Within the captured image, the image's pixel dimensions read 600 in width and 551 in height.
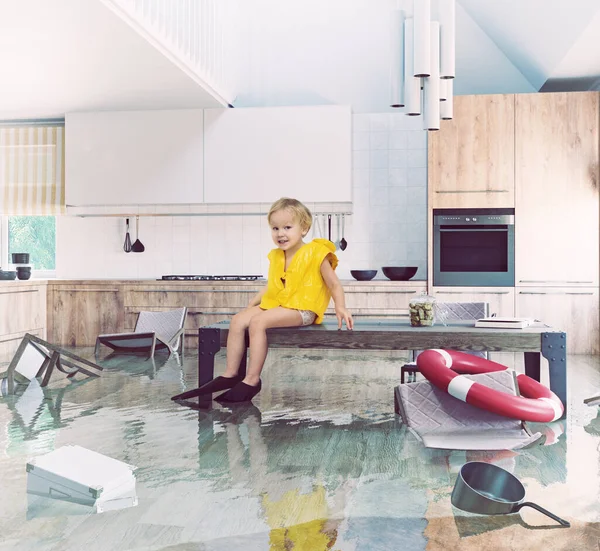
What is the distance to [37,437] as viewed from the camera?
321cm

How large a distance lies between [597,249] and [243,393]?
3.69m

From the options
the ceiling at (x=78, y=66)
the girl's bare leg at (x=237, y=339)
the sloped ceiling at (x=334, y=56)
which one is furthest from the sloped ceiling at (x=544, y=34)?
the girl's bare leg at (x=237, y=339)

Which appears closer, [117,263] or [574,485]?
[574,485]

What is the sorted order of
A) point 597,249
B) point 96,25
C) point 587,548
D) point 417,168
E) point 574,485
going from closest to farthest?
point 587,548 < point 574,485 < point 96,25 < point 597,249 < point 417,168

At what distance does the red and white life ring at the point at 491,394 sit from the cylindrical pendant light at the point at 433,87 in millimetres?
1160

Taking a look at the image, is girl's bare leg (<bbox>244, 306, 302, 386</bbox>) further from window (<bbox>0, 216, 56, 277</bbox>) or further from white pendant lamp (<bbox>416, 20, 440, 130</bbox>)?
window (<bbox>0, 216, 56, 277</bbox>)

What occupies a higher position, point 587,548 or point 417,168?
point 417,168

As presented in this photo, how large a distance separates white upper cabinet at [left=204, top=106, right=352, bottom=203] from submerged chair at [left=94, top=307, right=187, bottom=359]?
118cm

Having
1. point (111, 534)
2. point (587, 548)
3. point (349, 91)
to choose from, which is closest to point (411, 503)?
point (587, 548)

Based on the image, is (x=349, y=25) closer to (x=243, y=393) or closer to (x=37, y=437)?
(x=243, y=393)

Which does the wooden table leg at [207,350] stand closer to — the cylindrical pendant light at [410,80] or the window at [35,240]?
the cylindrical pendant light at [410,80]

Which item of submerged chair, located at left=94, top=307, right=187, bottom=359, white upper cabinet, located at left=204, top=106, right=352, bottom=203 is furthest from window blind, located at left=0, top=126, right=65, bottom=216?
submerged chair, located at left=94, top=307, right=187, bottom=359

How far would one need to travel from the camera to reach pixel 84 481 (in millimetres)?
2320

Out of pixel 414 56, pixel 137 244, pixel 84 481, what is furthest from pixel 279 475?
pixel 137 244
